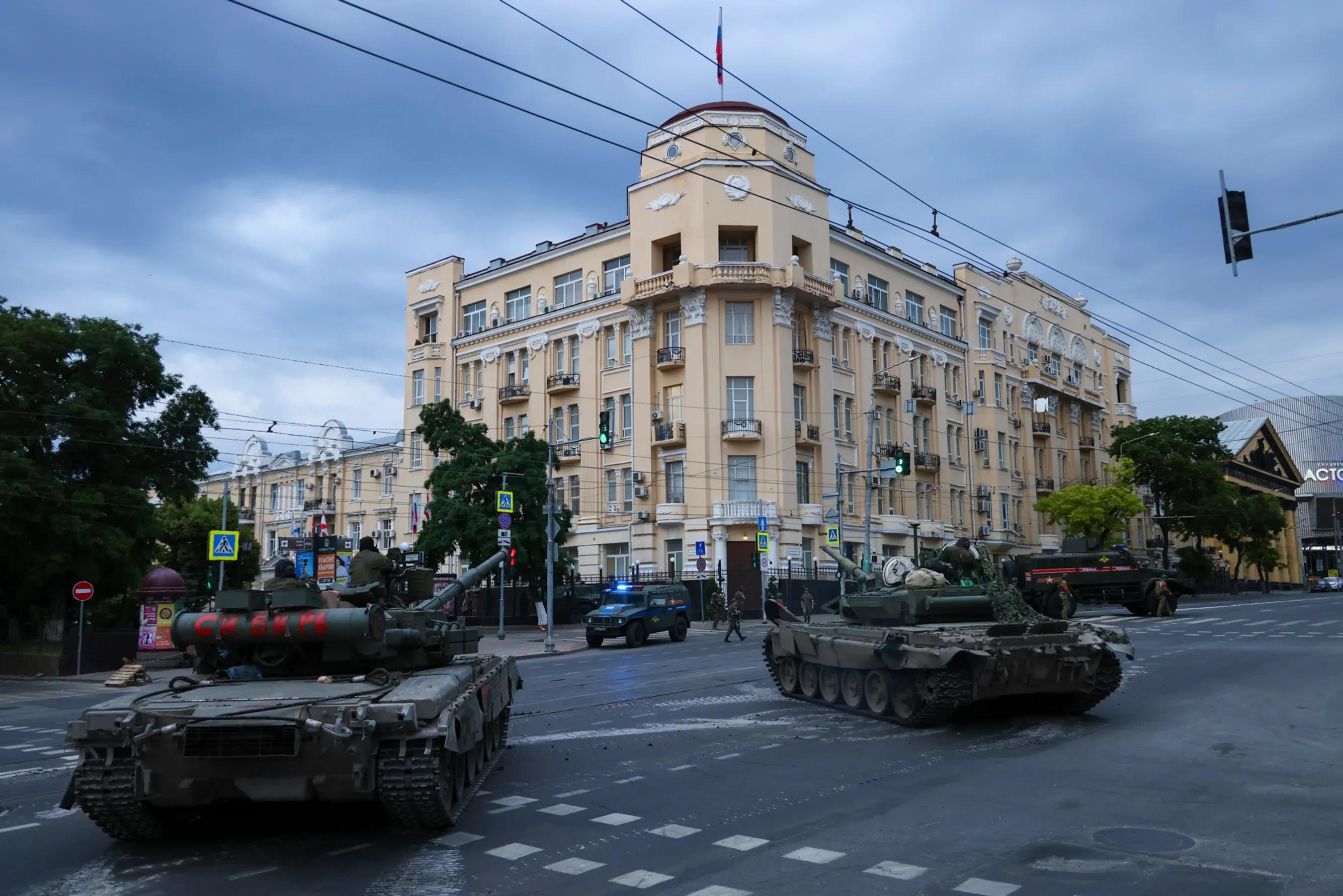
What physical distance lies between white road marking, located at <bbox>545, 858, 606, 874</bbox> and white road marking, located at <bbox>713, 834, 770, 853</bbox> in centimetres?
91

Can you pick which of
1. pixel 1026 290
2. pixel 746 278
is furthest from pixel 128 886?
pixel 1026 290

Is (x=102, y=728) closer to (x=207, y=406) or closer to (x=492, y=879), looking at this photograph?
(x=492, y=879)

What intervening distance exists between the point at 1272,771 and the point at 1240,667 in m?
9.63

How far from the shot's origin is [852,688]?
48.4 feet

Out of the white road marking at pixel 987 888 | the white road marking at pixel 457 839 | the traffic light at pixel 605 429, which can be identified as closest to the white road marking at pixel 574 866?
the white road marking at pixel 457 839

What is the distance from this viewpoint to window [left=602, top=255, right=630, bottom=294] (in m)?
50.5

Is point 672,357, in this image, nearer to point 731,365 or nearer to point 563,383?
point 731,365

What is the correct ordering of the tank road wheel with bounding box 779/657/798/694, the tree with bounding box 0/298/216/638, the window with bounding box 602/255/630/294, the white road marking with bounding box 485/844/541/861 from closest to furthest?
the white road marking with bounding box 485/844/541/861
the tank road wheel with bounding box 779/657/798/694
the tree with bounding box 0/298/216/638
the window with bounding box 602/255/630/294

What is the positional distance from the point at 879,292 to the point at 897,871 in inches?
1941

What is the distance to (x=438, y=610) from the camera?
11.2 m

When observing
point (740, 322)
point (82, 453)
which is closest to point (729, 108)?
point (740, 322)

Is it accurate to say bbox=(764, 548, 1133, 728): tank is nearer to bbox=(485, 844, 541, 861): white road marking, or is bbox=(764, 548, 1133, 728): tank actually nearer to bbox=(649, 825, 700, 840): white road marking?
bbox=(649, 825, 700, 840): white road marking

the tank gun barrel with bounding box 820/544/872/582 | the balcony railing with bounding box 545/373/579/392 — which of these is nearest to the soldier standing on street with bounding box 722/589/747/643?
the tank gun barrel with bounding box 820/544/872/582

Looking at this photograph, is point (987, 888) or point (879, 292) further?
point (879, 292)
